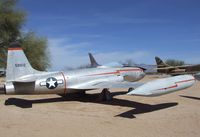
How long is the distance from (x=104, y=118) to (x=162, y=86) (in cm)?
276

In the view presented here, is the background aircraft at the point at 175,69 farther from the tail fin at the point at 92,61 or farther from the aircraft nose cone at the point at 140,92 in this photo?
the aircraft nose cone at the point at 140,92

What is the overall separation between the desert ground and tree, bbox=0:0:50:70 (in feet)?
20.1

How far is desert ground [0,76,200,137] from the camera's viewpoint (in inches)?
340

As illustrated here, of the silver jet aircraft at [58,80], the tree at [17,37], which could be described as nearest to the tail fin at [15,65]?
the silver jet aircraft at [58,80]

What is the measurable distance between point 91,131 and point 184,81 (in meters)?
6.63

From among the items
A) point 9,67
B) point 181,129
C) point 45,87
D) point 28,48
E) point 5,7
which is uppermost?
point 5,7

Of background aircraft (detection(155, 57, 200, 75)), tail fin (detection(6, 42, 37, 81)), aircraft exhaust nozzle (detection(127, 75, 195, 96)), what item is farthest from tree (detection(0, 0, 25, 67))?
background aircraft (detection(155, 57, 200, 75))

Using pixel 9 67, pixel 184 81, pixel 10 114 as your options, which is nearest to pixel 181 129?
pixel 184 81

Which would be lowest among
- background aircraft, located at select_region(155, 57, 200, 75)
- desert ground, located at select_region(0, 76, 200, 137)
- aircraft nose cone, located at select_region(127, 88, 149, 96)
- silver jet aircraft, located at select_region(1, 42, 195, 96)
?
desert ground, located at select_region(0, 76, 200, 137)

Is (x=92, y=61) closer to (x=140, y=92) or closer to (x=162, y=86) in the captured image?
(x=162, y=86)

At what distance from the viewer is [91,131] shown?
8719 millimetres

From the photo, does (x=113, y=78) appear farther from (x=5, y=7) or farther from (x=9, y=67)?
(x=5, y=7)

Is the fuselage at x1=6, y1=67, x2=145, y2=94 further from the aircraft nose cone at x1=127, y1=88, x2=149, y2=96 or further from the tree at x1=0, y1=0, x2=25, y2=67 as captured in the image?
the tree at x1=0, y1=0, x2=25, y2=67

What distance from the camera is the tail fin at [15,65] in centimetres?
1389
